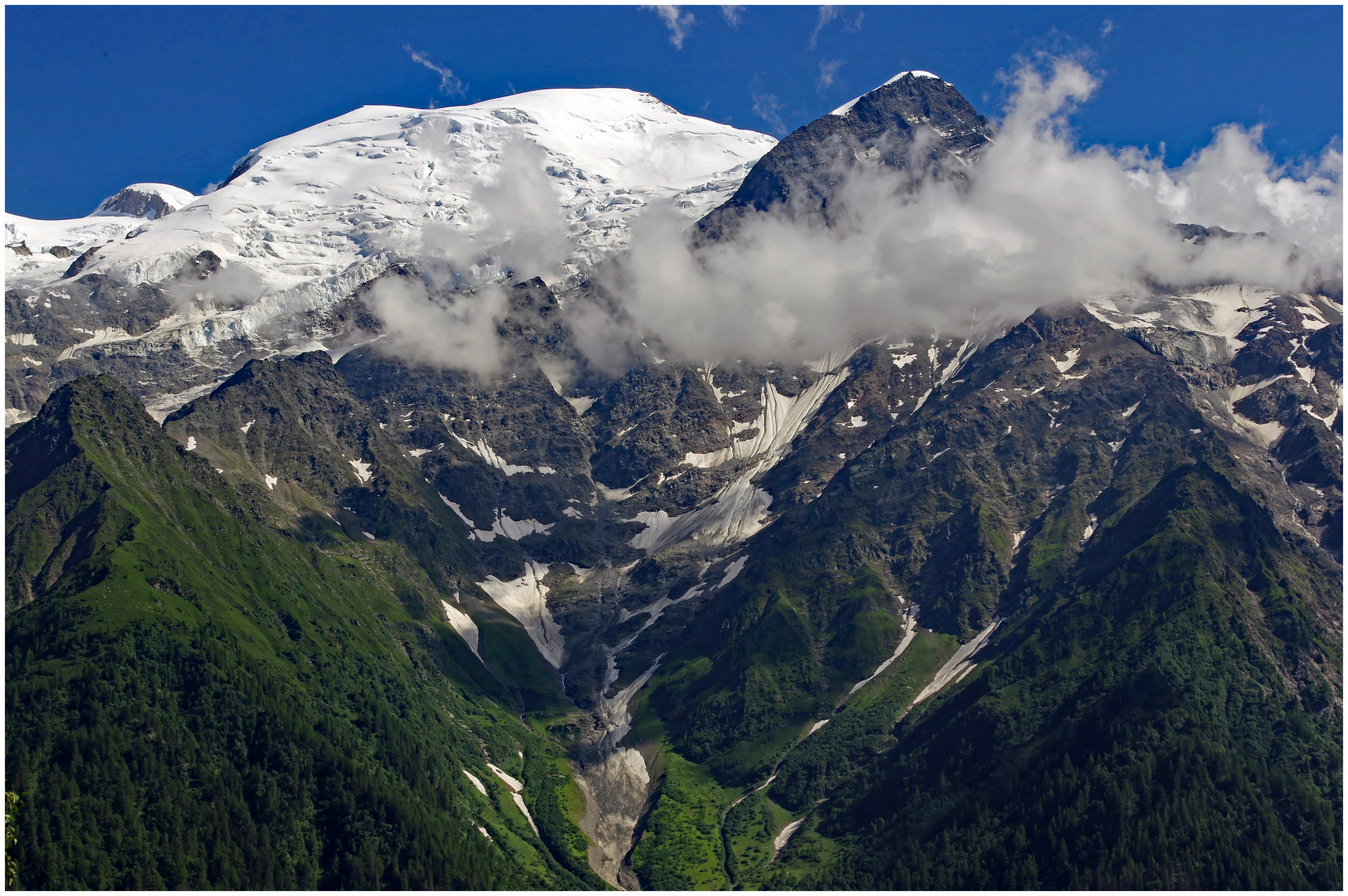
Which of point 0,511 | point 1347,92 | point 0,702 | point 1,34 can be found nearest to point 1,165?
point 1,34

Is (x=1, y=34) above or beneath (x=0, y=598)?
above

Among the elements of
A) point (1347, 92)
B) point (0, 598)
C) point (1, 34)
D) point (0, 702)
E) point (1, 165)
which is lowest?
point (0, 702)

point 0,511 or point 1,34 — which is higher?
point 1,34

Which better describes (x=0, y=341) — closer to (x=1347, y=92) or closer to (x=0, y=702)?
(x=0, y=702)

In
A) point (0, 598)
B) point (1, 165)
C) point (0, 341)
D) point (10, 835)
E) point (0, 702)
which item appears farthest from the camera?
point (0, 598)

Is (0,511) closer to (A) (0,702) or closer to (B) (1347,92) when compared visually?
(A) (0,702)

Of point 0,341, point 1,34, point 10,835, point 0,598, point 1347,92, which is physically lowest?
point 10,835

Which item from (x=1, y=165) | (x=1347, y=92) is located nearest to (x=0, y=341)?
(x=1, y=165)

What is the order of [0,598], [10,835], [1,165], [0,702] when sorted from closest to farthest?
[10,835], [1,165], [0,702], [0,598]

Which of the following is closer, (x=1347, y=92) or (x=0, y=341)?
(x=0, y=341)
